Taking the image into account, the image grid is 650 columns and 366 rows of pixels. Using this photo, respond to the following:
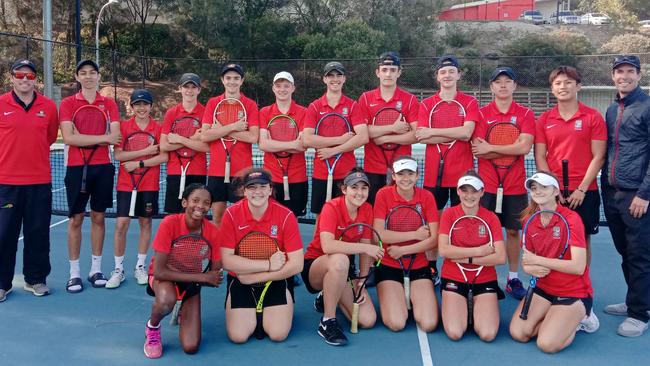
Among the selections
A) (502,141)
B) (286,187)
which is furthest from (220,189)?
(502,141)

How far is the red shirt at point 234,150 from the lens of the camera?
5383 mm

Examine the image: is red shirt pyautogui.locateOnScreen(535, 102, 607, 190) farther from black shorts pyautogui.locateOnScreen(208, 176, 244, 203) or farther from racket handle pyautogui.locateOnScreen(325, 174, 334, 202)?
black shorts pyautogui.locateOnScreen(208, 176, 244, 203)

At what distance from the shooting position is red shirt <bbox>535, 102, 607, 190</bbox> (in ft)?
15.1

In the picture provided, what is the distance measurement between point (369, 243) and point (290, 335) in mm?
879

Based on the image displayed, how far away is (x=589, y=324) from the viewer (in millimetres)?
4363

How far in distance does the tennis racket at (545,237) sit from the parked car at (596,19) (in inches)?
1743

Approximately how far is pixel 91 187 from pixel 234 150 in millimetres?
1264

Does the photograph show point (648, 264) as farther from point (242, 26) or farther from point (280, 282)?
point (242, 26)

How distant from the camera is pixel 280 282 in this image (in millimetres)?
4398

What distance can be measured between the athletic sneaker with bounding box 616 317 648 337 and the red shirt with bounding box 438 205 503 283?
0.95 m

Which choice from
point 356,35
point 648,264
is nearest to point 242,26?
point 356,35

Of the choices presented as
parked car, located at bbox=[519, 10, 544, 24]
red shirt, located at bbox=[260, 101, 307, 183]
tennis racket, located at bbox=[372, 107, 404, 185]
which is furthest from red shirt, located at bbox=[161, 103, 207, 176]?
parked car, located at bbox=[519, 10, 544, 24]

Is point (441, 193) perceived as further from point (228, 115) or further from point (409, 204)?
point (228, 115)

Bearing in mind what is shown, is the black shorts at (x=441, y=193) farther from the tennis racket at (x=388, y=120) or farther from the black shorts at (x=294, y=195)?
the black shorts at (x=294, y=195)
